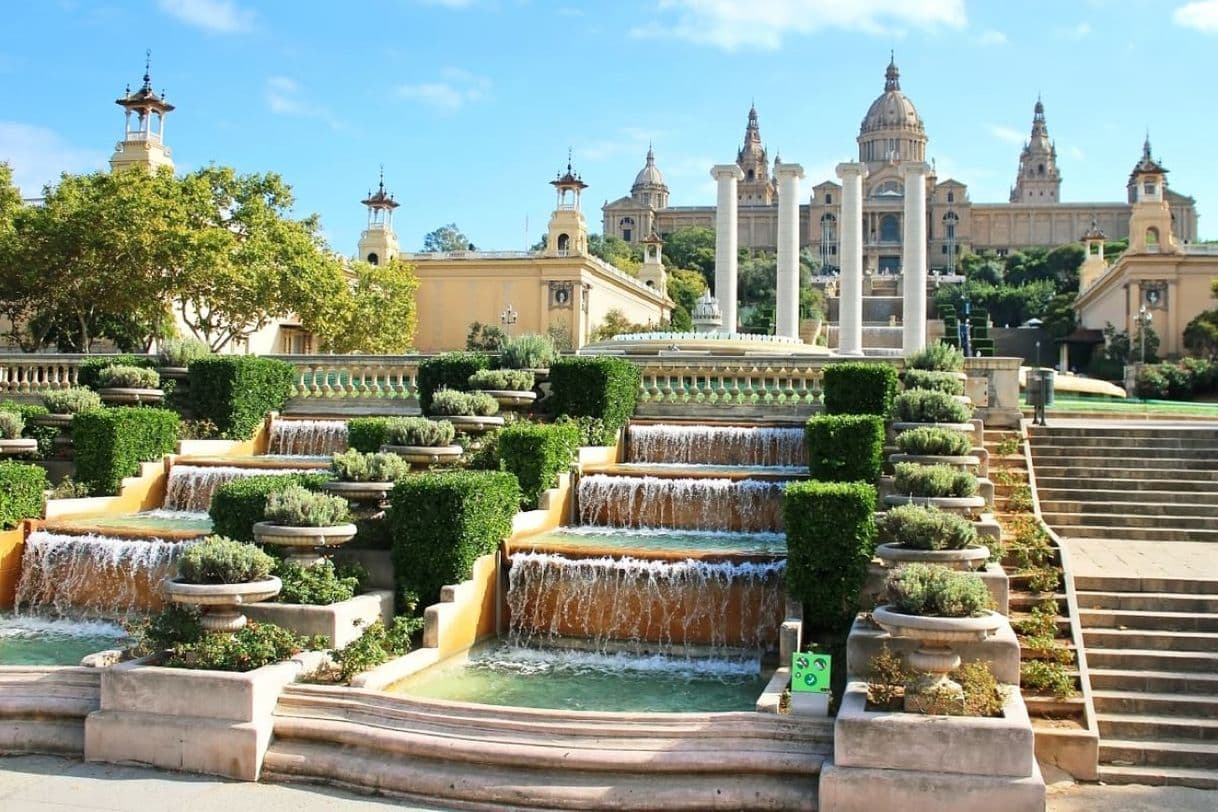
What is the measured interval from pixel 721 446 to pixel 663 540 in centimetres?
425

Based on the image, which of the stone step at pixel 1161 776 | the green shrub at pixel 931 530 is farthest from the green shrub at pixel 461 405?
the stone step at pixel 1161 776

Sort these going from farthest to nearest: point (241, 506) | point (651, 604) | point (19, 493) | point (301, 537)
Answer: point (19, 493), point (241, 506), point (651, 604), point (301, 537)

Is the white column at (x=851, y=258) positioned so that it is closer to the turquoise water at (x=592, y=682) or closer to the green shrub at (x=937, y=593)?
the turquoise water at (x=592, y=682)

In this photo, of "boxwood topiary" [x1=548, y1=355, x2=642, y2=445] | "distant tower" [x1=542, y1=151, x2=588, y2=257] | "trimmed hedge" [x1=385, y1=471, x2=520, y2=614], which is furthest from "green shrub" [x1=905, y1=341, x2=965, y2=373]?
"distant tower" [x1=542, y1=151, x2=588, y2=257]

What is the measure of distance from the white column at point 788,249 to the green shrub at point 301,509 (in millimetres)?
37357

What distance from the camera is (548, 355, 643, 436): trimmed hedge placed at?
2053 centimetres

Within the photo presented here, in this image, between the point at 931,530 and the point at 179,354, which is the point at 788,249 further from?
the point at 931,530

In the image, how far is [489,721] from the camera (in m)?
9.68

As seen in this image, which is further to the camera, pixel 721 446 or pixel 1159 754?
pixel 721 446

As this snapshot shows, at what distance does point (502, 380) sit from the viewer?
2075cm

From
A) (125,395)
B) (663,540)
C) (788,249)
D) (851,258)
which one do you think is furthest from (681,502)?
(788,249)

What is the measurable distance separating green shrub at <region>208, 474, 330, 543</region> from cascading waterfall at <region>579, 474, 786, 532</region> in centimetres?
488

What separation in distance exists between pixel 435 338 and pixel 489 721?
70.1 m

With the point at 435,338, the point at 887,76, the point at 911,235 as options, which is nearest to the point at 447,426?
the point at 911,235
